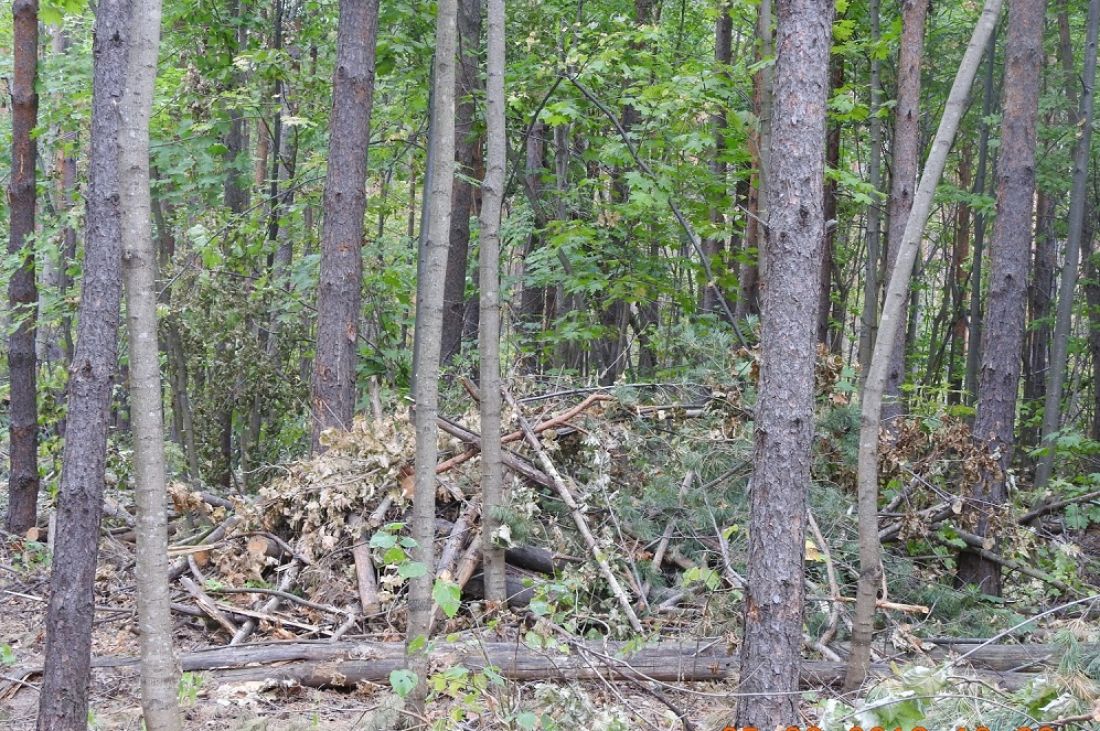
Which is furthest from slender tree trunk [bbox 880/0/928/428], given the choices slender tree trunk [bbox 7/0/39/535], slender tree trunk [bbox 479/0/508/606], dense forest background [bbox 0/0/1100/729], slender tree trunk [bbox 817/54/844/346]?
slender tree trunk [bbox 7/0/39/535]

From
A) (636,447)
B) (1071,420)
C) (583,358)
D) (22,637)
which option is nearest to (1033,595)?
(636,447)

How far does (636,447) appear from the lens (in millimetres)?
7852

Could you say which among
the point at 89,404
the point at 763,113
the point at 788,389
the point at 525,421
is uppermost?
the point at 763,113

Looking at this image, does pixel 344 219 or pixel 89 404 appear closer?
pixel 89 404

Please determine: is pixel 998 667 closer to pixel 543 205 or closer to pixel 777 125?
pixel 777 125

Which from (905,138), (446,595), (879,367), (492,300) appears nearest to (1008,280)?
(905,138)

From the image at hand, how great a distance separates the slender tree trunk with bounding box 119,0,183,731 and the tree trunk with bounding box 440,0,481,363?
25.0 ft

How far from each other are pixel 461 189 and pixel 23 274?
16.8 feet

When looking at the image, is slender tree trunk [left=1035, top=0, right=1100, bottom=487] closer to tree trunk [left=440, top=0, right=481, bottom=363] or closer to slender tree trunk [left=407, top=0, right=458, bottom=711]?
tree trunk [left=440, top=0, right=481, bottom=363]

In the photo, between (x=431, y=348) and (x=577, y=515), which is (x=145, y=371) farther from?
(x=577, y=515)

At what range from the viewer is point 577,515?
7156mm

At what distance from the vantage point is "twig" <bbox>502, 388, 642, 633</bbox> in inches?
258

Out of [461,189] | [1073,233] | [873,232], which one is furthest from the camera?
[461,189]

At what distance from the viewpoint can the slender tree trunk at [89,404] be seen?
16.5 ft
